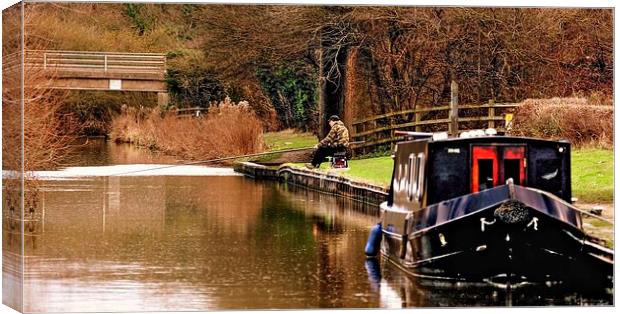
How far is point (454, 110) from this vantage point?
26.4 meters

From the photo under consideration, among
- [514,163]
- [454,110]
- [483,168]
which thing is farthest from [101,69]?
[514,163]

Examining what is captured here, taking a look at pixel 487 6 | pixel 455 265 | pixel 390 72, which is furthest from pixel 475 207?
pixel 390 72

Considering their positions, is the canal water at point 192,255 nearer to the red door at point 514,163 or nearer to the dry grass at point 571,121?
the red door at point 514,163

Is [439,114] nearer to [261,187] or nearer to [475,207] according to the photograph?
[261,187]

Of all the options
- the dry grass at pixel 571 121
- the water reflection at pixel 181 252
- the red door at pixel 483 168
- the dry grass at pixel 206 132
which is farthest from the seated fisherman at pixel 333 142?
the red door at pixel 483 168

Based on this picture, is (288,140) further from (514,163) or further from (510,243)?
(510,243)

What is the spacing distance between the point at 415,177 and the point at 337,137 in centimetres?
661

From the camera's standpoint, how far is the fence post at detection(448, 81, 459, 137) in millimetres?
25622

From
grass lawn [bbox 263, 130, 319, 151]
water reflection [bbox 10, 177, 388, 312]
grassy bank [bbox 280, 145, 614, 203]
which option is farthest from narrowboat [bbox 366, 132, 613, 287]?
grass lawn [bbox 263, 130, 319, 151]

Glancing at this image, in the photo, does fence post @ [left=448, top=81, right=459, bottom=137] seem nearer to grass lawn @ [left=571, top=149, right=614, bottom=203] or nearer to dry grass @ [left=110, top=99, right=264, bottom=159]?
grass lawn @ [left=571, top=149, right=614, bottom=203]

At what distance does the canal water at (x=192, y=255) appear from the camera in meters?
21.6

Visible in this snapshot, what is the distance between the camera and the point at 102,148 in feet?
91.9

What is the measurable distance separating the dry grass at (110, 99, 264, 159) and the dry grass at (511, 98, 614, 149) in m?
6.01

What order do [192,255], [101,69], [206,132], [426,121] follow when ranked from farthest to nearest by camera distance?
[206,132] → [426,121] → [101,69] → [192,255]
